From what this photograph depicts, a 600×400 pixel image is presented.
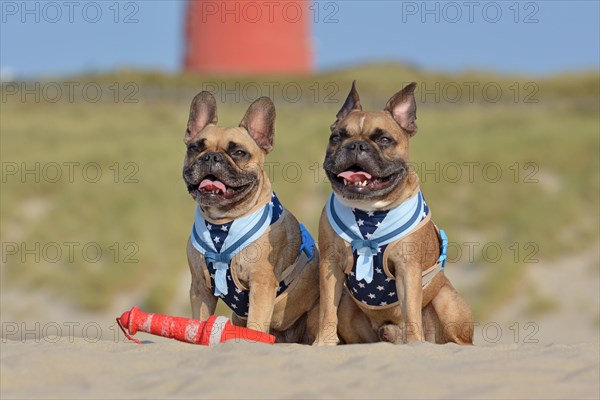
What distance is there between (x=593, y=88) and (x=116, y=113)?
17.6 m

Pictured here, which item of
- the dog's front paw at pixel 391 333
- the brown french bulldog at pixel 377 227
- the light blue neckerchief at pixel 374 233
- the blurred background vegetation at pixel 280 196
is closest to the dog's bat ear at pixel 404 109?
the brown french bulldog at pixel 377 227

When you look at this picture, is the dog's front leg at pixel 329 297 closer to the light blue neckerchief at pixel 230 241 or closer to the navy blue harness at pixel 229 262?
the navy blue harness at pixel 229 262

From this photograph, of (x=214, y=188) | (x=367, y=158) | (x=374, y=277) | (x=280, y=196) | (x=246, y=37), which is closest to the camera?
(x=367, y=158)

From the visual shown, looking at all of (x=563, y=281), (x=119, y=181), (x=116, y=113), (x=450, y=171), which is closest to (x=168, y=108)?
(x=116, y=113)

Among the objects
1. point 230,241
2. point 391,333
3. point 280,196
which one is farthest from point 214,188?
point 280,196

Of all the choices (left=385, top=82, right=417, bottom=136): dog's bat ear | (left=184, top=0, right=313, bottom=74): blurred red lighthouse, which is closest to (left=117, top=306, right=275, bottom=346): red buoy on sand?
(left=385, top=82, right=417, bottom=136): dog's bat ear

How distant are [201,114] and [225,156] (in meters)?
0.84

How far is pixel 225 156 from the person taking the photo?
945 cm

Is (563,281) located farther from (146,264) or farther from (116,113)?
(116,113)

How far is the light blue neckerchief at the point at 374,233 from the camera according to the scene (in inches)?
363

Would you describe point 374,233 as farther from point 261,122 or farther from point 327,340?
point 261,122

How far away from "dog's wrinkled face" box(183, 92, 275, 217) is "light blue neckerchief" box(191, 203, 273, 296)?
128mm

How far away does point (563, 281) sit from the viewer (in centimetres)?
1934

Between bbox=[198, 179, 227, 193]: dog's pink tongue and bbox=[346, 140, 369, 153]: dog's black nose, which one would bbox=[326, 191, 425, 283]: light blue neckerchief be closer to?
bbox=[346, 140, 369, 153]: dog's black nose
